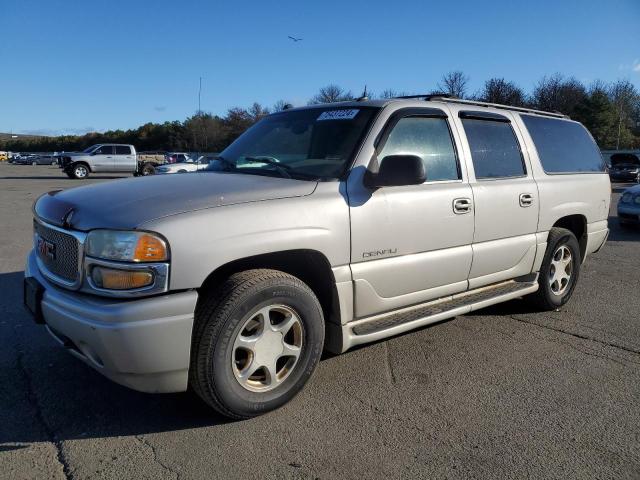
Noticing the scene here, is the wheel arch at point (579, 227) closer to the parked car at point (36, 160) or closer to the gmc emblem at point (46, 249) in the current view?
the gmc emblem at point (46, 249)

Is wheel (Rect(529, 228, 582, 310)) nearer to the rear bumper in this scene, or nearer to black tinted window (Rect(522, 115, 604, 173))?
black tinted window (Rect(522, 115, 604, 173))

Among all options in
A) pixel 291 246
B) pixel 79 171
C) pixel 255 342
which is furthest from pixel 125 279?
pixel 79 171

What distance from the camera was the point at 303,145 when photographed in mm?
3768

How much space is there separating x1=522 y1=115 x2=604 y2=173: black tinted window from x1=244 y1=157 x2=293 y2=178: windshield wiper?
252 cm

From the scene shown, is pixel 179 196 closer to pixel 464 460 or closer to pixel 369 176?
pixel 369 176

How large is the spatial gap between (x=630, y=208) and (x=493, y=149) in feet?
25.7

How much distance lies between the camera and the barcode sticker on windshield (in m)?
3.70

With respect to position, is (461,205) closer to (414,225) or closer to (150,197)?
(414,225)

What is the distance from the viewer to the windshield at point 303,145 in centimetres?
346

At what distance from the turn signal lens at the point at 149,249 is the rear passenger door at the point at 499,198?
2406 millimetres

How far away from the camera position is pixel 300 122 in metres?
4.03

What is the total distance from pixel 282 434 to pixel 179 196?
4.63 feet

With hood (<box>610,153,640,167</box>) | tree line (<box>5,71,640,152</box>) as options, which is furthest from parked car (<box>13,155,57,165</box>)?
hood (<box>610,153,640,167</box>)

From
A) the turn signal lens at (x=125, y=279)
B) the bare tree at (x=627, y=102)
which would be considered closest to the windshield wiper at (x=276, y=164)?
the turn signal lens at (x=125, y=279)
